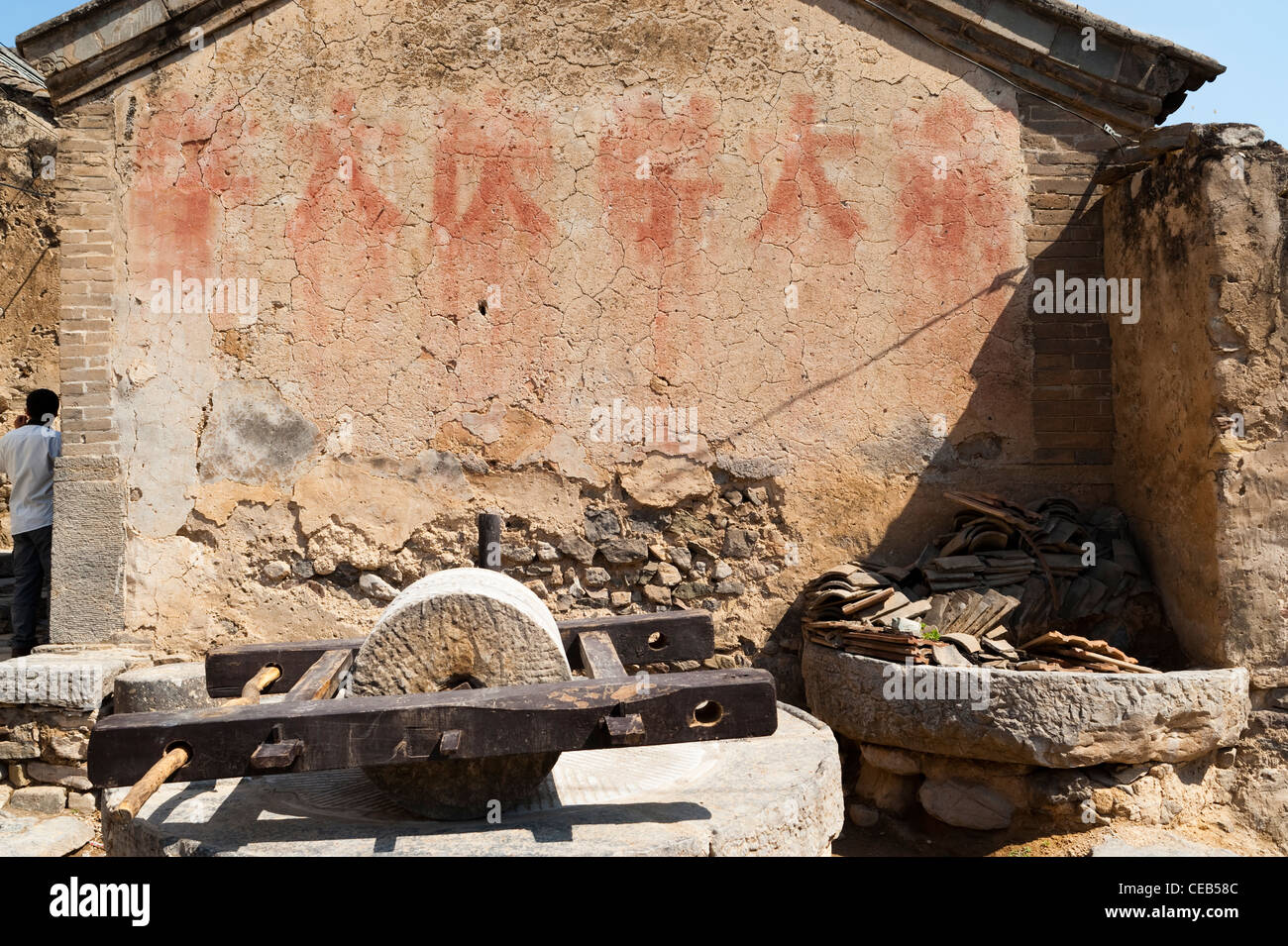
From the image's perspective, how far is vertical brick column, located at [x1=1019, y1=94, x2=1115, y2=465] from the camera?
577cm

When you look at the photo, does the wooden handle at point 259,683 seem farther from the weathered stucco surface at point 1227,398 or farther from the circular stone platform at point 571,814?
the weathered stucco surface at point 1227,398

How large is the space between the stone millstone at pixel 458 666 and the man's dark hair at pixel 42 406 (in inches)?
164

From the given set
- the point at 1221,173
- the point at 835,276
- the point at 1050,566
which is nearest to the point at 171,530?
the point at 835,276

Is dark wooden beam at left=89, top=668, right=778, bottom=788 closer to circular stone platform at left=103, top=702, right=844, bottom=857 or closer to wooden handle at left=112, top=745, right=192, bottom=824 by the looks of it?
wooden handle at left=112, top=745, right=192, bottom=824

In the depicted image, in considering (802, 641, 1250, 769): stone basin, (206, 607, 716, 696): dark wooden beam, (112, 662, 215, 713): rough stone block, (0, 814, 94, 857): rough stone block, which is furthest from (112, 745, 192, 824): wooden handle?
(802, 641, 1250, 769): stone basin

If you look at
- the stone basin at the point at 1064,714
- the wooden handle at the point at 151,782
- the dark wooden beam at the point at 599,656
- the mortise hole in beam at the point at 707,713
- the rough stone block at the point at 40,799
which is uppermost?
the dark wooden beam at the point at 599,656

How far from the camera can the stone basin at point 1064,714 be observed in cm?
445

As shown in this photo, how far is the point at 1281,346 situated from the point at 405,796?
14.8 feet

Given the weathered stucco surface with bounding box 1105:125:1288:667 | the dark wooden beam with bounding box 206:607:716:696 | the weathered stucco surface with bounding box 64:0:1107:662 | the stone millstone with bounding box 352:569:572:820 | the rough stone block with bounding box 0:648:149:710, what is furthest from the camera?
the weathered stucco surface with bounding box 64:0:1107:662

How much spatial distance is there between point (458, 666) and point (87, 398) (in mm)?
3613

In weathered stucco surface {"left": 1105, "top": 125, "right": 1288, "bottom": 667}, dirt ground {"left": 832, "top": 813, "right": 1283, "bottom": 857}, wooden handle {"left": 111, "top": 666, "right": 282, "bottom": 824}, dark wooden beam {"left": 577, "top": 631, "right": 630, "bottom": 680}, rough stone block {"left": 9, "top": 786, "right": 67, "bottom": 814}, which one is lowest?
dirt ground {"left": 832, "top": 813, "right": 1283, "bottom": 857}

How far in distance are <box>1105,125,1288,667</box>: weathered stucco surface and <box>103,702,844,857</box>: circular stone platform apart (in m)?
2.50

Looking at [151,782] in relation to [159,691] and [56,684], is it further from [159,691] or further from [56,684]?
[56,684]

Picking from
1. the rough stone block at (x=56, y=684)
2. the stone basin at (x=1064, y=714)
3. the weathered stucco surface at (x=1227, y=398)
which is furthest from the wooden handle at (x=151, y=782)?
the weathered stucco surface at (x=1227, y=398)
